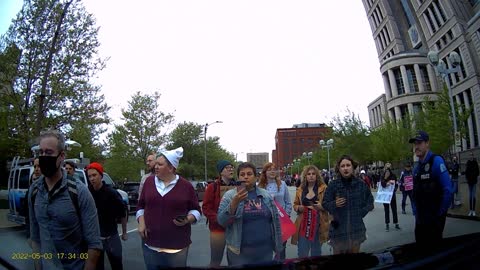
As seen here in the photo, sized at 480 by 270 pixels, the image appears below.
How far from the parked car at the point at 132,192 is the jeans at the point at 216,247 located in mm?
675

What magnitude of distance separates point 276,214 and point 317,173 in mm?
1263

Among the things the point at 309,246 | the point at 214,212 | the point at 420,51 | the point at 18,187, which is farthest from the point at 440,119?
the point at 18,187

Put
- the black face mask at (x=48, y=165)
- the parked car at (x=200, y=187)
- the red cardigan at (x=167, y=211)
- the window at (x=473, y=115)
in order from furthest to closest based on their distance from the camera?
the parked car at (x=200, y=187)
the red cardigan at (x=167, y=211)
the window at (x=473, y=115)
the black face mask at (x=48, y=165)

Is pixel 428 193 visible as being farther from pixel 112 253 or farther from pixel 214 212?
pixel 112 253

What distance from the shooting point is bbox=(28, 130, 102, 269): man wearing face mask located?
4.93ft

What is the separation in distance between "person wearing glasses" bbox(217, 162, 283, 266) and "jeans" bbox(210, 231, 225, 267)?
1.5 inches

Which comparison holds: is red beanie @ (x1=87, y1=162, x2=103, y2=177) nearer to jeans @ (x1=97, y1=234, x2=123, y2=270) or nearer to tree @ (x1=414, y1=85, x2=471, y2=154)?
jeans @ (x1=97, y1=234, x2=123, y2=270)

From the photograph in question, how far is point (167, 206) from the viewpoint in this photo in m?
2.17

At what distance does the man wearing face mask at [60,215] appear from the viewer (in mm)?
1503

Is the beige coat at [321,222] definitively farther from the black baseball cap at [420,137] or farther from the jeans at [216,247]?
the black baseball cap at [420,137]

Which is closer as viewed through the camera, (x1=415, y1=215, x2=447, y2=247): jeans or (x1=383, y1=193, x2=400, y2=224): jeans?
(x1=415, y1=215, x2=447, y2=247): jeans

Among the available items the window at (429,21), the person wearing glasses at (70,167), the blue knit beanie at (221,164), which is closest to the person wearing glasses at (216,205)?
the blue knit beanie at (221,164)

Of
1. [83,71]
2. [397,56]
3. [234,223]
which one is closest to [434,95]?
[397,56]

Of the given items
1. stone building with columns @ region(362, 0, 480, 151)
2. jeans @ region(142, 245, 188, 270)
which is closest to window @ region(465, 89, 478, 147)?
stone building with columns @ region(362, 0, 480, 151)
